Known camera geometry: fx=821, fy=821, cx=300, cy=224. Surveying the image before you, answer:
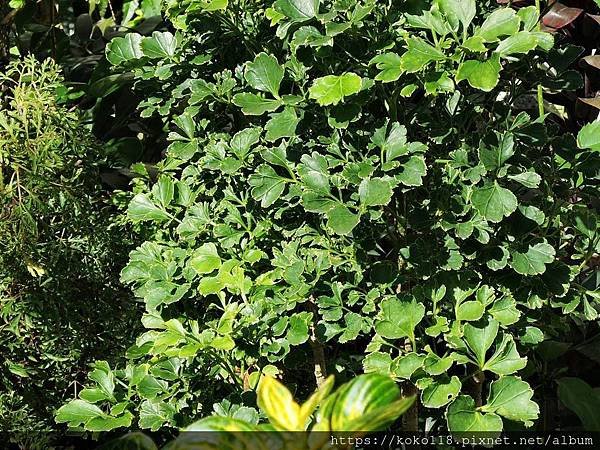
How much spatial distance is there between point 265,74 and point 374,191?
11.8 inches

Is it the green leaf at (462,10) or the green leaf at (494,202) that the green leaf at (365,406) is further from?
the green leaf at (462,10)

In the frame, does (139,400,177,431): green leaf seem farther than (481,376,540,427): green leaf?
Yes

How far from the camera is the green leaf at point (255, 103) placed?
135 cm

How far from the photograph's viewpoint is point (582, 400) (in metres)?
1.94

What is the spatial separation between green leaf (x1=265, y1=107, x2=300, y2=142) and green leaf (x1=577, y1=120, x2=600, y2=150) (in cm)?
57

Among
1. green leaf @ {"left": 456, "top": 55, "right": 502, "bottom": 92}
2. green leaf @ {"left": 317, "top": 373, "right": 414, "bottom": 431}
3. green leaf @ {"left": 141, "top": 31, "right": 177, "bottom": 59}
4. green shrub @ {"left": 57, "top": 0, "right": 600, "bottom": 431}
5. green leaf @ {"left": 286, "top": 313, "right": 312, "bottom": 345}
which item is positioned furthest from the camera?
green leaf @ {"left": 141, "top": 31, "right": 177, "bottom": 59}

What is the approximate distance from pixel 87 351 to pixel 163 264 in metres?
0.51

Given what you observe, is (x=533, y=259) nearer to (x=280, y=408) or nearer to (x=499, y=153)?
(x=499, y=153)

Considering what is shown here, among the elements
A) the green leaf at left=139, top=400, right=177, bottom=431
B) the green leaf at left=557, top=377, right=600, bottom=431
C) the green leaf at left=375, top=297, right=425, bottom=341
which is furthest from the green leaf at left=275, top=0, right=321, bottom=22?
the green leaf at left=557, top=377, right=600, bottom=431

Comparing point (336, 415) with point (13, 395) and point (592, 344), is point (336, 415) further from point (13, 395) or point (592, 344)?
point (592, 344)

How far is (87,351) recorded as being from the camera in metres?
1.93

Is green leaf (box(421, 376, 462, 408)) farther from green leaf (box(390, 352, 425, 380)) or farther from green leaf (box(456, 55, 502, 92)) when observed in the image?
green leaf (box(456, 55, 502, 92))

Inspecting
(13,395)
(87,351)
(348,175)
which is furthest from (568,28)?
(13,395)

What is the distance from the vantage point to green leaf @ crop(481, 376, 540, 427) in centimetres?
130
